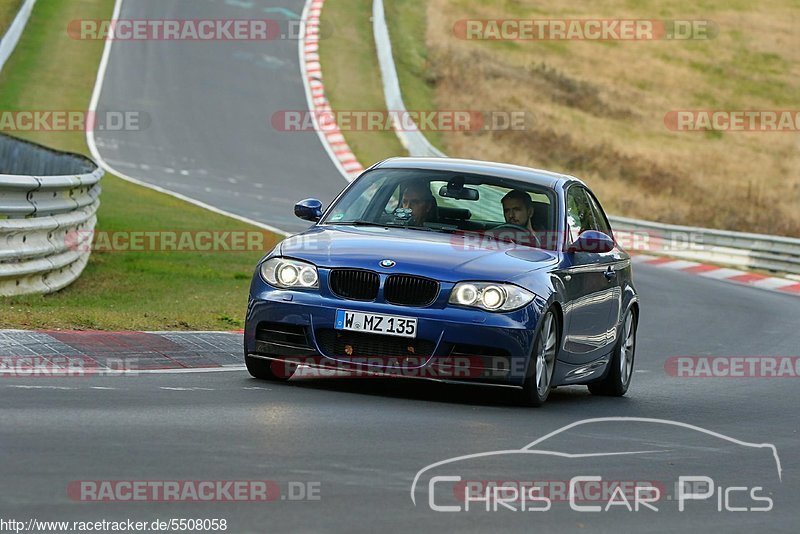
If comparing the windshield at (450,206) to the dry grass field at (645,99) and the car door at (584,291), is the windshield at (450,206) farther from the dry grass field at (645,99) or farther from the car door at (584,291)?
the dry grass field at (645,99)

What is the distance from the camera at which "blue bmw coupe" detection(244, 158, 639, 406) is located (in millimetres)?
9172

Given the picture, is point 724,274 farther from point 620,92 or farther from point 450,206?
point 620,92

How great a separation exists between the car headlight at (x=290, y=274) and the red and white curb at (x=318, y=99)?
21.4m

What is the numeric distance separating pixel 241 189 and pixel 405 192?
20439 millimetres

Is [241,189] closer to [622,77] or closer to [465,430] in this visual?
[465,430]

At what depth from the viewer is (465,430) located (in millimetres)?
8320

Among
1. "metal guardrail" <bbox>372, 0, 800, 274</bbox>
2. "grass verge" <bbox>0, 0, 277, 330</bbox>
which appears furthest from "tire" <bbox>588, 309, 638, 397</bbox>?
"metal guardrail" <bbox>372, 0, 800, 274</bbox>

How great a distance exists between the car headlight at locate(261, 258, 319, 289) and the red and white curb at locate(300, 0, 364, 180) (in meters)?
21.4

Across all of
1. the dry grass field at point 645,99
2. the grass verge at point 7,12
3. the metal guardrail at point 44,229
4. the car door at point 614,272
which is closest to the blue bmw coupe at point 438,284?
the car door at point 614,272

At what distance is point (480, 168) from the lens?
1062 centimetres

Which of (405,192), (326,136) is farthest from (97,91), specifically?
(405,192)

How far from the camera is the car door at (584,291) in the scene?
33.4ft

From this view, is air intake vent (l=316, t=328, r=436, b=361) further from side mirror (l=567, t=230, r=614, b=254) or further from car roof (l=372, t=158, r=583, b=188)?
car roof (l=372, t=158, r=583, b=188)

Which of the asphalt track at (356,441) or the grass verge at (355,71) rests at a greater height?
the grass verge at (355,71)
